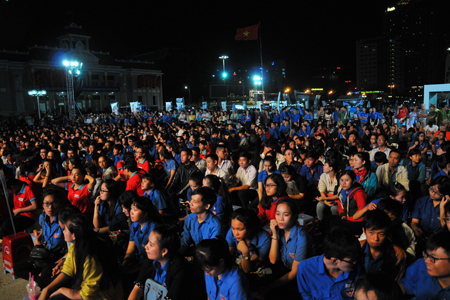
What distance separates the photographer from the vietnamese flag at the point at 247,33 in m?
28.7

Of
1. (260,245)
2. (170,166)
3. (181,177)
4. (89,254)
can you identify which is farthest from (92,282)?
(170,166)

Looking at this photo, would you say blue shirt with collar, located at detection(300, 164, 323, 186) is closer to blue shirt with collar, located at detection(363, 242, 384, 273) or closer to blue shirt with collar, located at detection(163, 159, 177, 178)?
blue shirt with collar, located at detection(163, 159, 177, 178)

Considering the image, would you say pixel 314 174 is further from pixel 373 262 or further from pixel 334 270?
pixel 334 270

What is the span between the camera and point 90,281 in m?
3.17

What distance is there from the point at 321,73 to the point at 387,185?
150 metres

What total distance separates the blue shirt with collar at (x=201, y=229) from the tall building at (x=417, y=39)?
→ 5454 inches

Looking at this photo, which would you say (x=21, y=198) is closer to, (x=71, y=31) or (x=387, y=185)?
(x=387, y=185)

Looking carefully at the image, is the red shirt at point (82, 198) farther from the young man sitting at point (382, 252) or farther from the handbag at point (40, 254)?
the young man sitting at point (382, 252)

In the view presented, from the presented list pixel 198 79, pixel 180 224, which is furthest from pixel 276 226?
pixel 198 79

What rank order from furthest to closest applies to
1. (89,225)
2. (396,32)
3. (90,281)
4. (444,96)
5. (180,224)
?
(396,32), (444,96), (180,224), (89,225), (90,281)

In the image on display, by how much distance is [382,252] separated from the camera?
3.21 m

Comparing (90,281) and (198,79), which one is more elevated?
(198,79)

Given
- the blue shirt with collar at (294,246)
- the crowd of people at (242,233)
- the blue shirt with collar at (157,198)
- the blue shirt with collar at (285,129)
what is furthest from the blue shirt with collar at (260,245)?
the blue shirt with collar at (285,129)

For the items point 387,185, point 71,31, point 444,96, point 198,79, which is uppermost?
point 71,31
